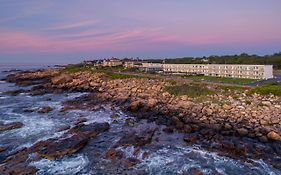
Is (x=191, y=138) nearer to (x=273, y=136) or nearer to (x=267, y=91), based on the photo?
(x=273, y=136)

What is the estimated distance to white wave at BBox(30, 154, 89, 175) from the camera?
17.2 metres

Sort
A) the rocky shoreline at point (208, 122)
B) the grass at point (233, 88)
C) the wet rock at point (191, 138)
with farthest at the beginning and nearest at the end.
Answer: the grass at point (233, 88) < the wet rock at point (191, 138) < the rocky shoreline at point (208, 122)

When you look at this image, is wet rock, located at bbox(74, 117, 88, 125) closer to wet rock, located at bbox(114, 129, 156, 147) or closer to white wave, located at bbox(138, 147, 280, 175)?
wet rock, located at bbox(114, 129, 156, 147)

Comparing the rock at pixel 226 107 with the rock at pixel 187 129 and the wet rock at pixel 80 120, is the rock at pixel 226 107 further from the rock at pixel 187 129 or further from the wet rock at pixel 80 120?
the wet rock at pixel 80 120

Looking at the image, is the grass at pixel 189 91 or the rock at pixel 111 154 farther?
the grass at pixel 189 91

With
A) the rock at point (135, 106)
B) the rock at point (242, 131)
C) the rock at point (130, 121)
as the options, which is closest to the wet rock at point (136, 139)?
the rock at point (130, 121)

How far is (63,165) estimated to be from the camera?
59.4ft

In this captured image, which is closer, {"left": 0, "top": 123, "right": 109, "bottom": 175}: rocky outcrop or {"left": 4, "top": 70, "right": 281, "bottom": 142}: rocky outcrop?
{"left": 0, "top": 123, "right": 109, "bottom": 175}: rocky outcrop

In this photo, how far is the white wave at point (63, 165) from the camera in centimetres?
1717

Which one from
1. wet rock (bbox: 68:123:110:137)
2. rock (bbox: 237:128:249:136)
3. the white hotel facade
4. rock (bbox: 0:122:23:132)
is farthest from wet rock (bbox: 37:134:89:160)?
the white hotel facade

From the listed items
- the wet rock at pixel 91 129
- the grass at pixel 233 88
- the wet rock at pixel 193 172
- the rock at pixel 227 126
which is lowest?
the wet rock at pixel 193 172

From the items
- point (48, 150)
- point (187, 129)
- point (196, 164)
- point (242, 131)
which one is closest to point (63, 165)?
point (48, 150)

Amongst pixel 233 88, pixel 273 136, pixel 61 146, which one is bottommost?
pixel 61 146

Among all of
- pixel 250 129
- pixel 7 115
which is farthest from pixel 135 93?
pixel 250 129
